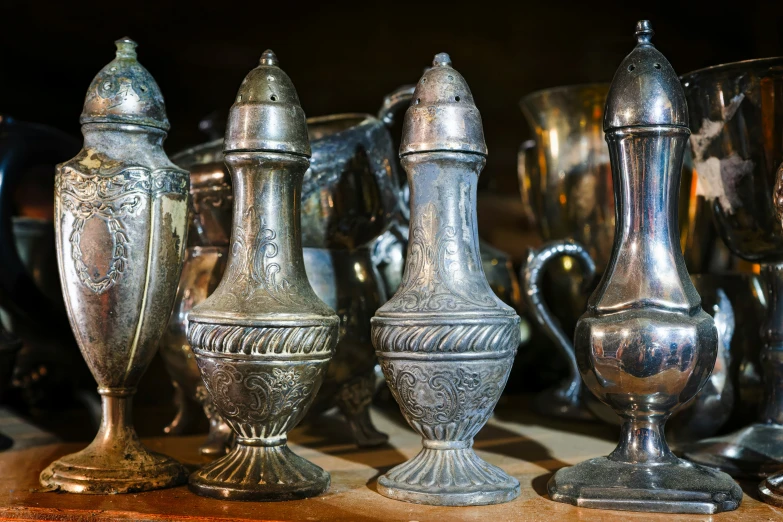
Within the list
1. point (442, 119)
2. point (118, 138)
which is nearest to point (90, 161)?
point (118, 138)

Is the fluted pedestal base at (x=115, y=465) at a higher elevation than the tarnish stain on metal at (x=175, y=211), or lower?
lower

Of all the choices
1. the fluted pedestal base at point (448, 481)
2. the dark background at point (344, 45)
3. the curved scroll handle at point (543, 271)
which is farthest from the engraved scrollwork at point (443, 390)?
the dark background at point (344, 45)

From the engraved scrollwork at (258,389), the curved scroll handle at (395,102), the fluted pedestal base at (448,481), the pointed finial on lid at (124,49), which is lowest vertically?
the fluted pedestal base at (448,481)

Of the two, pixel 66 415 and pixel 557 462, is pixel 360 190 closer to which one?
pixel 557 462

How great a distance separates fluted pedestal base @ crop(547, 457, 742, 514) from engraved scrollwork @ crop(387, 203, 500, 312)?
13cm

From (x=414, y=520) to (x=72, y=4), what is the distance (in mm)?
816

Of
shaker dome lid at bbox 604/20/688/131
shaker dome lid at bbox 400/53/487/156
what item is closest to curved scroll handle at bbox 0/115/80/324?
shaker dome lid at bbox 400/53/487/156

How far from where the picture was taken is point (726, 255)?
2.87 feet

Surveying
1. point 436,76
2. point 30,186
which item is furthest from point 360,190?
point 30,186

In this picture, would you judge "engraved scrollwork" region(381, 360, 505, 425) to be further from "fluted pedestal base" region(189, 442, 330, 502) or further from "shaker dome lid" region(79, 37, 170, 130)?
"shaker dome lid" region(79, 37, 170, 130)

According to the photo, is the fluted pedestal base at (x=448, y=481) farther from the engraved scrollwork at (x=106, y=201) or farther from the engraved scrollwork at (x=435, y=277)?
the engraved scrollwork at (x=106, y=201)

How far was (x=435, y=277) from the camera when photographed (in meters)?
0.59

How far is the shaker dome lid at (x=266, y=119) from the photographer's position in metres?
0.61

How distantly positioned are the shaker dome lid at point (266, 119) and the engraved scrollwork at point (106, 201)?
0.22 feet
